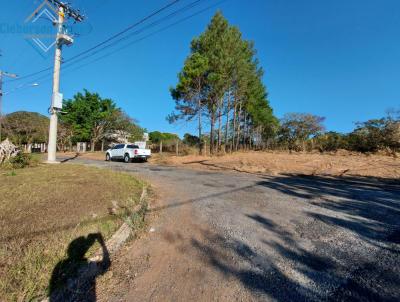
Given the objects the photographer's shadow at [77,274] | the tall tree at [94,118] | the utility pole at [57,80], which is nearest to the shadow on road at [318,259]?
the photographer's shadow at [77,274]

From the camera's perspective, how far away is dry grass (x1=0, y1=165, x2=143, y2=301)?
253cm

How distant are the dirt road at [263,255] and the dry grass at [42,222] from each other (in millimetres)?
692

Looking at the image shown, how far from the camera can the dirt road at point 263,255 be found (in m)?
2.57

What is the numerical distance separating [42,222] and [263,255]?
3.65 m

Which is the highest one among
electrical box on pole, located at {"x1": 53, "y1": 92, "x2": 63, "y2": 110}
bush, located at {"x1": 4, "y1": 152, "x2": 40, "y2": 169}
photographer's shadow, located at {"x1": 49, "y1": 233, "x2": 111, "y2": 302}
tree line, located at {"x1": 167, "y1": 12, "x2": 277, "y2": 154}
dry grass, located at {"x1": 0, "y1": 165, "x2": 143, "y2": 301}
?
tree line, located at {"x1": 167, "y1": 12, "x2": 277, "y2": 154}

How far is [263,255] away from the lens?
3352 millimetres

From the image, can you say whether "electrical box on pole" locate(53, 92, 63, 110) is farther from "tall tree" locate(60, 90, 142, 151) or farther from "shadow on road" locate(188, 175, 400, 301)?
"tall tree" locate(60, 90, 142, 151)

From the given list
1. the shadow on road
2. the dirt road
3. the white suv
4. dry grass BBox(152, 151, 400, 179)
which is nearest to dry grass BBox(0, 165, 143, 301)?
the dirt road

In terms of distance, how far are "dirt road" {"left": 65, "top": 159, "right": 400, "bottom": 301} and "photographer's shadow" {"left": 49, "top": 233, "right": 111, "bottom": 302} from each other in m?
0.13

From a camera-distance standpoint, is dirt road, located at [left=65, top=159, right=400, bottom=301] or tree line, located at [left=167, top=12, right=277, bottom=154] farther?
tree line, located at [left=167, top=12, right=277, bottom=154]

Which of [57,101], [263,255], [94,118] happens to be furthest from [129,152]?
[94,118]

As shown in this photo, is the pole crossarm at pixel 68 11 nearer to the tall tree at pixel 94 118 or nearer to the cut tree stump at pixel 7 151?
the cut tree stump at pixel 7 151

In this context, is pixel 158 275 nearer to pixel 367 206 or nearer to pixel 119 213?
pixel 119 213

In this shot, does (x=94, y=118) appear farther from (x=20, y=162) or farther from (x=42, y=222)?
(x=42, y=222)
